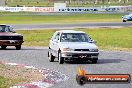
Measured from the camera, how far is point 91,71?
18.1m

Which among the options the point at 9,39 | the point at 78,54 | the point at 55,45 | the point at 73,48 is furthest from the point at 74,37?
the point at 9,39

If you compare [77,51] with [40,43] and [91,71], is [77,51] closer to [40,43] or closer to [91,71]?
[91,71]

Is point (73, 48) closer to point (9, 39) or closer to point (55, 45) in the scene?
point (55, 45)

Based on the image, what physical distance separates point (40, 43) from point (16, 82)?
23530 millimetres

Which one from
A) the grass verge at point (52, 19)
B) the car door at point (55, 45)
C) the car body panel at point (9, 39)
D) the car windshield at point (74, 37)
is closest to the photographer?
the car door at point (55, 45)

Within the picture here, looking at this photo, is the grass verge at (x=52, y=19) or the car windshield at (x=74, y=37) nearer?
the car windshield at (x=74, y=37)

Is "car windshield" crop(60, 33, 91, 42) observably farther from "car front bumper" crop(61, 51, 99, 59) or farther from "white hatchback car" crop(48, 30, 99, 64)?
"car front bumper" crop(61, 51, 99, 59)

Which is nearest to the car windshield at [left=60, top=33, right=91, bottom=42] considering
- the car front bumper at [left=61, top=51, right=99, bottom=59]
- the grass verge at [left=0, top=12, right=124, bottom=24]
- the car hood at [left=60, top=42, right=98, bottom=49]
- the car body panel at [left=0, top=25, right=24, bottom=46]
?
the car hood at [left=60, top=42, right=98, bottom=49]

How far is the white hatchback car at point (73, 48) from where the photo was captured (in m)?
21.3

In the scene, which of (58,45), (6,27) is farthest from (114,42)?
(58,45)

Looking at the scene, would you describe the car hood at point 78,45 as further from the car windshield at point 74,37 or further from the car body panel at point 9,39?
the car body panel at point 9,39

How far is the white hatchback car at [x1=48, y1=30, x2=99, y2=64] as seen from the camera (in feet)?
70.0

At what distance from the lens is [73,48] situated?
2142 centimetres

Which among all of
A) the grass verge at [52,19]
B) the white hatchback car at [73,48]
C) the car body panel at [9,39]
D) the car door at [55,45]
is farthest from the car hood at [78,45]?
the grass verge at [52,19]
